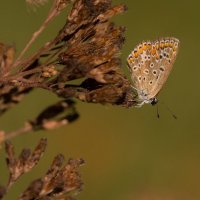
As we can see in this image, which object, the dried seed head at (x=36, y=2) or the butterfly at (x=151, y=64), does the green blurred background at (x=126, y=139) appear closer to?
the butterfly at (x=151, y=64)

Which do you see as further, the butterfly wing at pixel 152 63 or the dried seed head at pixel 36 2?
the butterfly wing at pixel 152 63

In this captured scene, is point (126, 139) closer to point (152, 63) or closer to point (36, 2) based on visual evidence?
point (152, 63)

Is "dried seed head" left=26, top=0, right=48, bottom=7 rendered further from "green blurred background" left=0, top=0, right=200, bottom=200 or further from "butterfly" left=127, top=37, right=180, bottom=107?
"green blurred background" left=0, top=0, right=200, bottom=200

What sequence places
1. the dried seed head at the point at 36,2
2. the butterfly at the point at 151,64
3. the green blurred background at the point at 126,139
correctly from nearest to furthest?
the dried seed head at the point at 36,2
the butterfly at the point at 151,64
the green blurred background at the point at 126,139

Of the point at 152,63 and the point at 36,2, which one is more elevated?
the point at 152,63

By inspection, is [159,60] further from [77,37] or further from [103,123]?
[103,123]

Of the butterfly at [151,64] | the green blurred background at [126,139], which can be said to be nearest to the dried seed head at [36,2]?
the butterfly at [151,64]

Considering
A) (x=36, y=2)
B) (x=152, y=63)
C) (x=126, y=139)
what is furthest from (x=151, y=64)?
(x=126, y=139)
